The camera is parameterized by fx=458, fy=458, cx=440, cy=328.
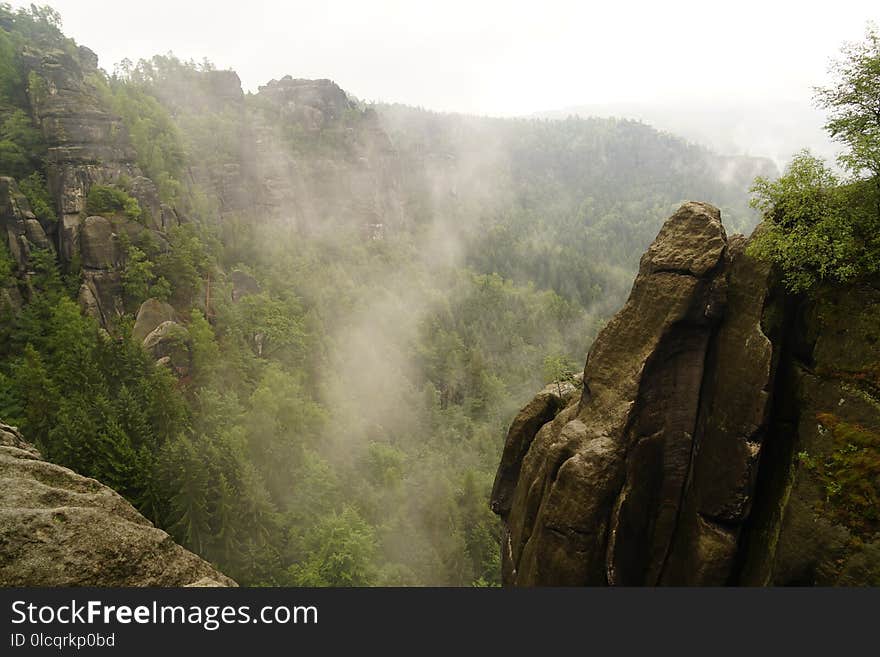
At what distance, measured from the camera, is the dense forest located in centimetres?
3809

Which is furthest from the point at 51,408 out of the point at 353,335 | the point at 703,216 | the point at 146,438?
the point at 353,335

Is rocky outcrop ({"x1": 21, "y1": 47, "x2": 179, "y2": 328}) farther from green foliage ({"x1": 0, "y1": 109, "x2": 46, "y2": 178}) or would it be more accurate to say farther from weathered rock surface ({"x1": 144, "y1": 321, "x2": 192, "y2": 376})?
weathered rock surface ({"x1": 144, "y1": 321, "x2": 192, "y2": 376})

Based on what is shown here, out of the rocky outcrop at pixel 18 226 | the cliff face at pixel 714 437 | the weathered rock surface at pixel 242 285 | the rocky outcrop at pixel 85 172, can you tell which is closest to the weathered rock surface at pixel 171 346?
the rocky outcrop at pixel 85 172

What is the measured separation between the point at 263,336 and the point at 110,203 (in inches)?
1079

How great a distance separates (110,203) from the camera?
5372 centimetres

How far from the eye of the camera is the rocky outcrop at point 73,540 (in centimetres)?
1201

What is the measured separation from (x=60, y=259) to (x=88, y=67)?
53.1 m

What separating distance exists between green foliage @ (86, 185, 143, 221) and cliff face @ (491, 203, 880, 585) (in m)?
59.0

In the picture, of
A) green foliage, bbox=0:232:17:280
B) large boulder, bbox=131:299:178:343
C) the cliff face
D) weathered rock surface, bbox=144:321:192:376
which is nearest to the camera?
the cliff face

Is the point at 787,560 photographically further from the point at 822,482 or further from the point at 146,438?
the point at 146,438

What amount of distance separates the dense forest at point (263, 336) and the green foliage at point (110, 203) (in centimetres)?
24

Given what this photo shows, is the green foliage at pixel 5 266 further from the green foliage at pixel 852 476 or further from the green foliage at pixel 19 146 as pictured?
the green foliage at pixel 852 476

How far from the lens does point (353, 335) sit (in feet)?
318

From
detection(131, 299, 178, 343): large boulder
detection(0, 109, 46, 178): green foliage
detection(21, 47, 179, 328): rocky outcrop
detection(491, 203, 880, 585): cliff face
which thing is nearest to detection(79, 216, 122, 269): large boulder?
detection(21, 47, 179, 328): rocky outcrop
